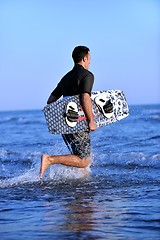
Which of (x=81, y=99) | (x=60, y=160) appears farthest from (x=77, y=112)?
(x=60, y=160)

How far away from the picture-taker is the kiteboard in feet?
21.5

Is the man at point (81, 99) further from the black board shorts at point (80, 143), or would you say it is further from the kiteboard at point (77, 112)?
the kiteboard at point (77, 112)

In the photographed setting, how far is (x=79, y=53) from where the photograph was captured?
6492mm

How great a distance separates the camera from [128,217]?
179 inches

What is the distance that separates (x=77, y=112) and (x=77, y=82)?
1.27 ft

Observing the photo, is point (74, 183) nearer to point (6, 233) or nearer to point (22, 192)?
point (22, 192)

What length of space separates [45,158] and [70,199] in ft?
3.45

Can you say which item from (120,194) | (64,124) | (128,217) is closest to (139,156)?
(64,124)

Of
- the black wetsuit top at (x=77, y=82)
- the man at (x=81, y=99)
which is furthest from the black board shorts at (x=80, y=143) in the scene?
the black wetsuit top at (x=77, y=82)

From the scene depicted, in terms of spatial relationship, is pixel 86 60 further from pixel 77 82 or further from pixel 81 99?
pixel 81 99

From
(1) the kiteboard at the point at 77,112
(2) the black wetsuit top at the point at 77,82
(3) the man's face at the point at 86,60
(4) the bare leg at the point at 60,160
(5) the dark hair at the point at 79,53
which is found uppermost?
(5) the dark hair at the point at 79,53

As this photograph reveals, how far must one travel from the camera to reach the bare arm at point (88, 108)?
6359 mm

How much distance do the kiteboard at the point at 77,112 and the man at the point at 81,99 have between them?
11 cm

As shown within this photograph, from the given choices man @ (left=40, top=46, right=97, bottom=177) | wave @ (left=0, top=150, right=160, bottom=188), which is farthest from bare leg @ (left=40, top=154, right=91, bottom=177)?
wave @ (left=0, top=150, right=160, bottom=188)
